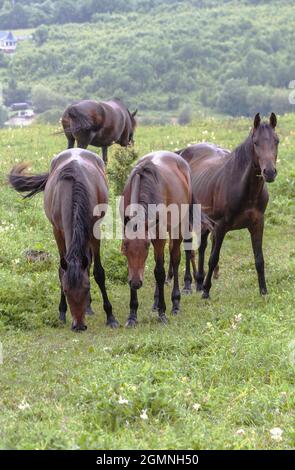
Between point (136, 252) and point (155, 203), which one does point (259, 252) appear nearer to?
point (155, 203)

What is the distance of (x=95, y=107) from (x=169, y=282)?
5.91 meters

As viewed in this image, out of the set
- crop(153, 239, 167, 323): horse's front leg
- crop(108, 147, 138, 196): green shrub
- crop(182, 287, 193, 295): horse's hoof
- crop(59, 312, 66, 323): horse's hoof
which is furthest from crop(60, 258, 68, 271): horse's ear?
crop(108, 147, 138, 196): green shrub

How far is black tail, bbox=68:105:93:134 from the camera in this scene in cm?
1608

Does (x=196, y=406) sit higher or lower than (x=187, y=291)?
higher

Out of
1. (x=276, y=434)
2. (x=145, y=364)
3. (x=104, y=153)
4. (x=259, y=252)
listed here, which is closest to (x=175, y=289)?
(x=259, y=252)

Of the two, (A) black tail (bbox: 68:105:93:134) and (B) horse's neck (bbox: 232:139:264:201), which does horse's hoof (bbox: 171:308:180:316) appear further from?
(A) black tail (bbox: 68:105:93:134)

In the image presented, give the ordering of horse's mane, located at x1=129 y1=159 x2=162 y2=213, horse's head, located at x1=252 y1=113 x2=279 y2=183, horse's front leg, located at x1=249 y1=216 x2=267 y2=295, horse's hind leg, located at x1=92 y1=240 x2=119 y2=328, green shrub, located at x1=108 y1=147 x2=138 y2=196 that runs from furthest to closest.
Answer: green shrub, located at x1=108 y1=147 x2=138 y2=196
horse's front leg, located at x1=249 y1=216 x2=267 y2=295
horse's hind leg, located at x1=92 y1=240 x2=119 y2=328
horse's head, located at x1=252 y1=113 x2=279 y2=183
horse's mane, located at x1=129 y1=159 x2=162 y2=213

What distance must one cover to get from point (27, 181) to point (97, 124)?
5.65 m

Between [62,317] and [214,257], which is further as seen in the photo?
[214,257]

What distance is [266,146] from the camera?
9570 millimetres

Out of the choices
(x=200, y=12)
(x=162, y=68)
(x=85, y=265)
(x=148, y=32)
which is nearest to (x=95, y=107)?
(x=85, y=265)

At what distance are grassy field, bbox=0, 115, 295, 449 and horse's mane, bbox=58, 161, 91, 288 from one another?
812mm

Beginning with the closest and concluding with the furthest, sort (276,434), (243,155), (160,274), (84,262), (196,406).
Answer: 1. (276,434)
2. (196,406)
3. (84,262)
4. (160,274)
5. (243,155)
